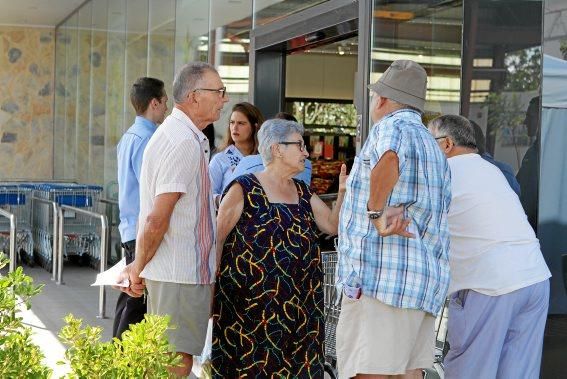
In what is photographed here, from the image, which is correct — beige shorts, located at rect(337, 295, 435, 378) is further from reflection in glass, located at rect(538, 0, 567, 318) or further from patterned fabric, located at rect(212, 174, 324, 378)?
reflection in glass, located at rect(538, 0, 567, 318)

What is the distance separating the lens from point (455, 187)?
14.8 feet

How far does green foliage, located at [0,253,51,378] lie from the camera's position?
275cm

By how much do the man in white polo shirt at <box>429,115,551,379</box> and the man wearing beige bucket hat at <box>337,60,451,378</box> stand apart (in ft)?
1.14

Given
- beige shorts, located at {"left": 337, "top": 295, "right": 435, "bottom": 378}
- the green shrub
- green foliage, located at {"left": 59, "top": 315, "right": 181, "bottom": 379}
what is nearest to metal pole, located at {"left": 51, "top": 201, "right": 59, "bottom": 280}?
Result: beige shorts, located at {"left": 337, "top": 295, "right": 435, "bottom": 378}

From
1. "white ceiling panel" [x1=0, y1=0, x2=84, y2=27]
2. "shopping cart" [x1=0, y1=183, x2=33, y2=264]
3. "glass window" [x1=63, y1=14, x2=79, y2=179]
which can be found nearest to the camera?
"shopping cart" [x1=0, y1=183, x2=33, y2=264]

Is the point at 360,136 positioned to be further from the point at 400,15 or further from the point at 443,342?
the point at 443,342

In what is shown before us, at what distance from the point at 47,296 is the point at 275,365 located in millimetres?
7301

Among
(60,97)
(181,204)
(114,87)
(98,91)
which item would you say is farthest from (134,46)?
(181,204)

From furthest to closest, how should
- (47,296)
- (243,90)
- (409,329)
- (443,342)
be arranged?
(47,296)
(243,90)
(443,342)
(409,329)

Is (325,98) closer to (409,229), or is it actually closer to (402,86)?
(402,86)

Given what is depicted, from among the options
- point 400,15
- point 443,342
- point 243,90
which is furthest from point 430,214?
point 243,90

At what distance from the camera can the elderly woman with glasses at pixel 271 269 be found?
4.73 meters

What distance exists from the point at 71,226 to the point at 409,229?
10615mm

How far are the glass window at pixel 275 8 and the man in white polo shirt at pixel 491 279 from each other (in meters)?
3.91
